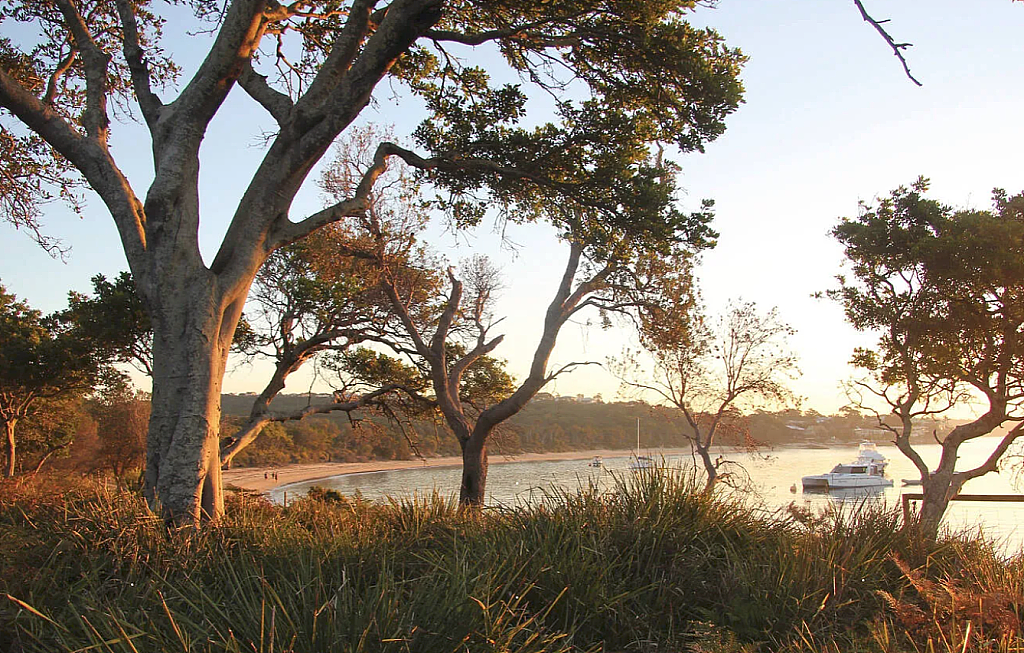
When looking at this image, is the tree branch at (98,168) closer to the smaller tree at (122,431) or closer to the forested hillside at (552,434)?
the smaller tree at (122,431)

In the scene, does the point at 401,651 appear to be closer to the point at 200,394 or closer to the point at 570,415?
the point at 200,394

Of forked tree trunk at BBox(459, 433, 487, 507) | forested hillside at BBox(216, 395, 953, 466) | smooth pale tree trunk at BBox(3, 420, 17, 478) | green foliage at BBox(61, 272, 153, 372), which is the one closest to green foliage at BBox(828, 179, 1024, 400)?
forked tree trunk at BBox(459, 433, 487, 507)

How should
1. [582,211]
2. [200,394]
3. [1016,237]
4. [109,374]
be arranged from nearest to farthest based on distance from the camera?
[200,394] < [582,211] < [1016,237] < [109,374]

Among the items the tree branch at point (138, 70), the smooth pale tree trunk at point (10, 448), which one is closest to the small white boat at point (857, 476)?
the smooth pale tree trunk at point (10, 448)

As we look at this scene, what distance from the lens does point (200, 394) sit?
5094mm

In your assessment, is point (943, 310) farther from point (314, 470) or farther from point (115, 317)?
point (314, 470)

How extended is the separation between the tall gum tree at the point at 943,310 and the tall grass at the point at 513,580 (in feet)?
26.2

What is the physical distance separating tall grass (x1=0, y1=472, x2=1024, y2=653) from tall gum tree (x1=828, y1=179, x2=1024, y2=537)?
7.98 metres

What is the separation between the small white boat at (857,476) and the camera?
105ft

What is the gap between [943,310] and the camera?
11.9 meters

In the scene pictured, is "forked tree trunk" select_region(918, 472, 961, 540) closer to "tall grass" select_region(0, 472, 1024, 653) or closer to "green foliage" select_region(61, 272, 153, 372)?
"tall grass" select_region(0, 472, 1024, 653)

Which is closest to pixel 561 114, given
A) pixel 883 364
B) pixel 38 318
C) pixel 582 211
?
pixel 582 211

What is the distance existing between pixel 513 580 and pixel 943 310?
38.3ft

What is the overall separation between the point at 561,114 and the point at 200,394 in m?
4.25
